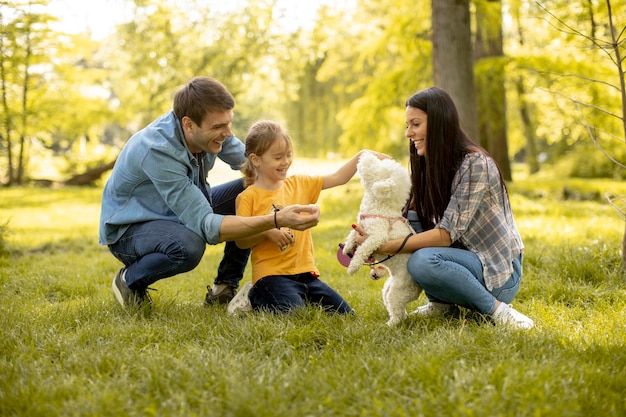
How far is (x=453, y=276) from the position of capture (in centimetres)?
329

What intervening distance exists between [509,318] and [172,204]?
207 centimetres

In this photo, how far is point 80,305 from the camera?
3.96 metres

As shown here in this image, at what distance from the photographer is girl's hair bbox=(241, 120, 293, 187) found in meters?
3.73

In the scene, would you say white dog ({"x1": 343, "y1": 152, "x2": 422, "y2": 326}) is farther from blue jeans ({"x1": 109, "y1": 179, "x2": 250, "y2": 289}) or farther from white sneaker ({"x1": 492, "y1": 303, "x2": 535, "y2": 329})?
blue jeans ({"x1": 109, "y1": 179, "x2": 250, "y2": 289})

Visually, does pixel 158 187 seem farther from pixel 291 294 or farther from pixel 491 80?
pixel 491 80

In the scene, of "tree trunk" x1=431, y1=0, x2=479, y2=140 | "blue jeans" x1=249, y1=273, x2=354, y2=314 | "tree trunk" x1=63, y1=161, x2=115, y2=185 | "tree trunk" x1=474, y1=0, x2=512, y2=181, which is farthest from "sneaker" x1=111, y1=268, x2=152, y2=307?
"tree trunk" x1=63, y1=161, x2=115, y2=185

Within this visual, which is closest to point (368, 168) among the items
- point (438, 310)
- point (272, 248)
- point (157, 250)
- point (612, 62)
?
point (272, 248)

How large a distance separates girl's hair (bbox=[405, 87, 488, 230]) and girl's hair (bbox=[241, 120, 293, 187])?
0.82 meters

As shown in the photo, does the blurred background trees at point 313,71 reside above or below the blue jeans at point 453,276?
above

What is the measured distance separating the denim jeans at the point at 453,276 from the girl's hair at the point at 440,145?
1.14ft

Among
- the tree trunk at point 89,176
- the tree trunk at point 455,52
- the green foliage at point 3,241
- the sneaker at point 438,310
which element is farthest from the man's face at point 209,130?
the tree trunk at point 89,176

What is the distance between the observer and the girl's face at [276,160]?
3.72m

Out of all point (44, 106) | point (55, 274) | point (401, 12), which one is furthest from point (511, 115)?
point (55, 274)

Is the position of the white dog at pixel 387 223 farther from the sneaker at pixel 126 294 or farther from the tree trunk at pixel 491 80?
the tree trunk at pixel 491 80
